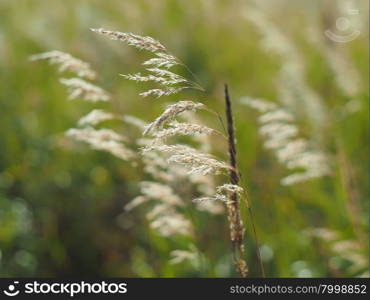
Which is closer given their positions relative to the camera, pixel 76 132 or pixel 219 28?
pixel 76 132

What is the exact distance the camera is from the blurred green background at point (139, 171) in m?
3.32

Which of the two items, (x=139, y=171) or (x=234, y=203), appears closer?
(x=234, y=203)

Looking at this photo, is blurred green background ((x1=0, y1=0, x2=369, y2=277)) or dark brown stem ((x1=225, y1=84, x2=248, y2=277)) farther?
blurred green background ((x1=0, y1=0, x2=369, y2=277))

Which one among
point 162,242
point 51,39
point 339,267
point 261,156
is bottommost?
point 339,267

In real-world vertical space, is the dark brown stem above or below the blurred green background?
below

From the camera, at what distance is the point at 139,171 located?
7.88 feet

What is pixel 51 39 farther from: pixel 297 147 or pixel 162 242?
pixel 297 147

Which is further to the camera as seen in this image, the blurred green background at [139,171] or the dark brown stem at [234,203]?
the blurred green background at [139,171]

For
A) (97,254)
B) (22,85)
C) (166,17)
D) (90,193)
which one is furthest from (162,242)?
(166,17)

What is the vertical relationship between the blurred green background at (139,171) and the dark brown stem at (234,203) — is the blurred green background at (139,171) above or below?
above

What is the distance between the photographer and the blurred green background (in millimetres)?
3322

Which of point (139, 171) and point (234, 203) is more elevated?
point (139, 171)

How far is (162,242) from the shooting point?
132 inches

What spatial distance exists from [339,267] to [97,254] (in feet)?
4.76
